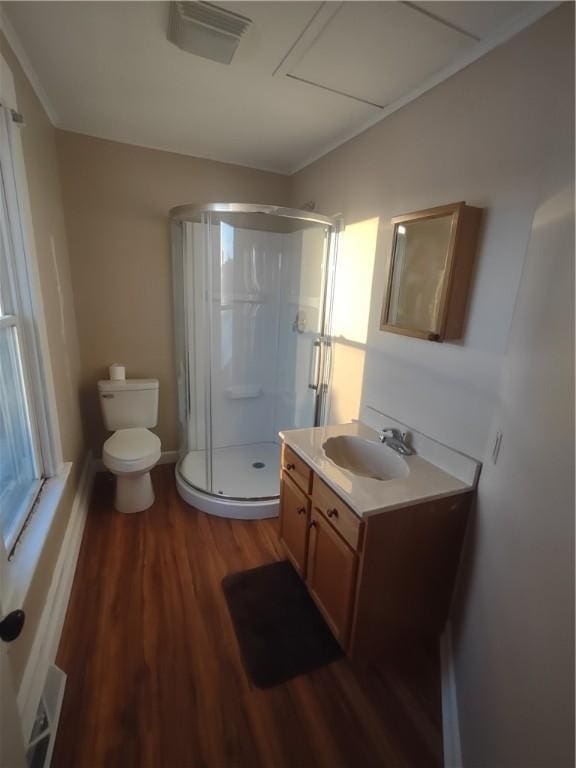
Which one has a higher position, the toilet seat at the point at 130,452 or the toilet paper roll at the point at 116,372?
the toilet paper roll at the point at 116,372

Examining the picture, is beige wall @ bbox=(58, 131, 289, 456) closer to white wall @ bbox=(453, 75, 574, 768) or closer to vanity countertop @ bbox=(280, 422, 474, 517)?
vanity countertop @ bbox=(280, 422, 474, 517)

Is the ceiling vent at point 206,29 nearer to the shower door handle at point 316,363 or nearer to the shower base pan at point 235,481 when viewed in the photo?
the shower door handle at point 316,363

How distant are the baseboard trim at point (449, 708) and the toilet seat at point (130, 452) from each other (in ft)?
6.14

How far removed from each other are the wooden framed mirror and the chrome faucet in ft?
1.69

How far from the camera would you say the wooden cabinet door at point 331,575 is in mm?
1377

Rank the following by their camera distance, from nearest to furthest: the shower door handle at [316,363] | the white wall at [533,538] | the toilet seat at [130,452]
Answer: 1. the white wall at [533,538]
2. the toilet seat at [130,452]
3. the shower door handle at [316,363]

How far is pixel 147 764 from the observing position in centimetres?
112

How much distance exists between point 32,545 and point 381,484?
1.38 metres

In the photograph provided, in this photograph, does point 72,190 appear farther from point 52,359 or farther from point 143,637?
point 143,637

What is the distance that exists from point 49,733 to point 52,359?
4.93 feet

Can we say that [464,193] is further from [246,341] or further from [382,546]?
[246,341]

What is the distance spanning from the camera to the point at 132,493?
2342 mm

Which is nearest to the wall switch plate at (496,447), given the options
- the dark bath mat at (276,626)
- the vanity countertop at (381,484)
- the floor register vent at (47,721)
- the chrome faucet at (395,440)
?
the vanity countertop at (381,484)

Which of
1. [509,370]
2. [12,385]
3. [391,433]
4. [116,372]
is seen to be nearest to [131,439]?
[116,372]
